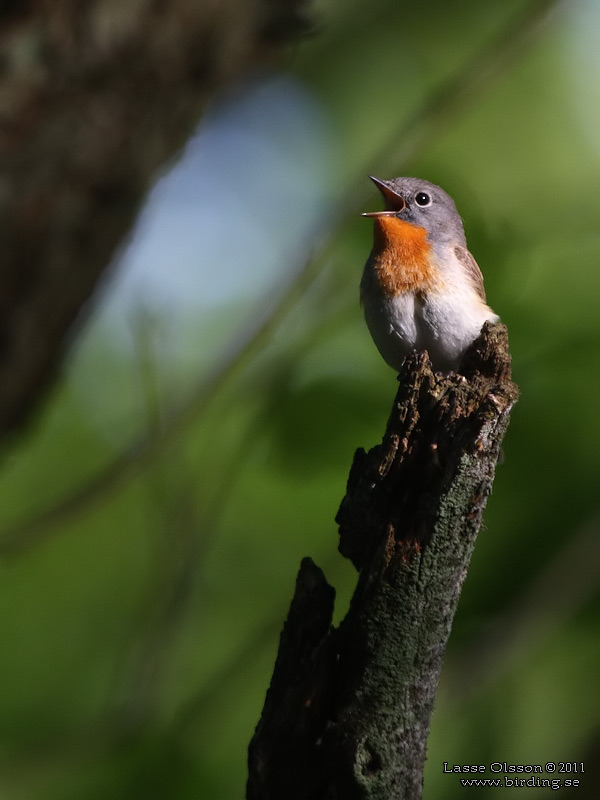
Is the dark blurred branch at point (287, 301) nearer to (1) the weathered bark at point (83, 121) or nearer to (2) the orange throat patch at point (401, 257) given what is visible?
(2) the orange throat patch at point (401, 257)

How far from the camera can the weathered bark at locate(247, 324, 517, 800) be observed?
2785 mm

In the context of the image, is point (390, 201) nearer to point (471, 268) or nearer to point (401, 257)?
point (401, 257)

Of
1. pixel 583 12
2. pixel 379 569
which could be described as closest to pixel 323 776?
pixel 379 569

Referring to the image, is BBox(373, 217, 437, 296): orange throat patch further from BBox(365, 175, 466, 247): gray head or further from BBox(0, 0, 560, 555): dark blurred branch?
BBox(0, 0, 560, 555): dark blurred branch

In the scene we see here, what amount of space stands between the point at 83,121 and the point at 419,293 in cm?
196

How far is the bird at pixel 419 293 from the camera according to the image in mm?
4883

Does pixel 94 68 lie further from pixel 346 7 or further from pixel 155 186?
pixel 346 7

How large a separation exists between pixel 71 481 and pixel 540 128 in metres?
4.28

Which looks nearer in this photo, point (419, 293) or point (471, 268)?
point (419, 293)

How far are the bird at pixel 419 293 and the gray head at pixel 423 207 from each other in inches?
1.0

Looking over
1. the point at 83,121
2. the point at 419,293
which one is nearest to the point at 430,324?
the point at 419,293

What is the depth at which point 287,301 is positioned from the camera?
4645mm

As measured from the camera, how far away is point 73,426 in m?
7.37

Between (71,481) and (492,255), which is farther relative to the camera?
(71,481)
